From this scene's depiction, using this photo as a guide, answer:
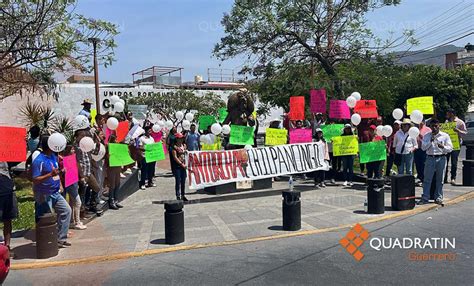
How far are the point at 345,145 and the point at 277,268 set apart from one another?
694cm

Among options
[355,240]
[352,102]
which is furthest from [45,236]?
[352,102]

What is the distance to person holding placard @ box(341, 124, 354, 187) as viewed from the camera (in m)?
12.4

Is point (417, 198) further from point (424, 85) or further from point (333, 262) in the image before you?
point (424, 85)

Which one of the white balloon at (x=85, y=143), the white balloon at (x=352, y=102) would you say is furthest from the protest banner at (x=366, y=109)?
the white balloon at (x=85, y=143)

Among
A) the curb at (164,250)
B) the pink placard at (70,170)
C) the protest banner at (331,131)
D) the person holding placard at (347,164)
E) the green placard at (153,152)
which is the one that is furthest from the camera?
the protest banner at (331,131)

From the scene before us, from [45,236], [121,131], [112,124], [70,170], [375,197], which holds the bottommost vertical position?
[45,236]

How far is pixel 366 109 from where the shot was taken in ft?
41.7

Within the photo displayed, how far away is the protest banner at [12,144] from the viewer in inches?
261

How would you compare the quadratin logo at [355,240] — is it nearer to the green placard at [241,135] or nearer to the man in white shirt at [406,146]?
the man in white shirt at [406,146]

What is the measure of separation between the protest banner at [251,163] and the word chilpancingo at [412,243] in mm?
4714

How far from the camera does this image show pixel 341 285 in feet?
17.2

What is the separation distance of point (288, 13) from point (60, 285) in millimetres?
12786

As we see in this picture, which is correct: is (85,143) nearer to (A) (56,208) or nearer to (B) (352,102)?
(A) (56,208)

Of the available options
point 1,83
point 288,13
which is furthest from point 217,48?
point 1,83
